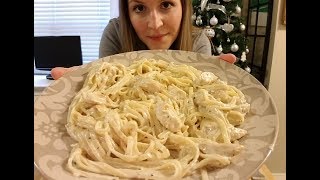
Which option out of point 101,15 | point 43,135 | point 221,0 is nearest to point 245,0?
point 221,0

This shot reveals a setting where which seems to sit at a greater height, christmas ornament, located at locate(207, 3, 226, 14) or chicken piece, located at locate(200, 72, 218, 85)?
christmas ornament, located at locate(207, 3, 226, 14)

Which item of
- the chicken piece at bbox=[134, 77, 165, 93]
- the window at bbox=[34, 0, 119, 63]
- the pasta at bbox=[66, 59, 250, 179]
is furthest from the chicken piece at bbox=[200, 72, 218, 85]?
the window at bbox=[34, 0, 119, 63]

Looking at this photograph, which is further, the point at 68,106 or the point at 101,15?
the point at 101,15

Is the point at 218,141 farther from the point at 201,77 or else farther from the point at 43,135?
the point at 43,135

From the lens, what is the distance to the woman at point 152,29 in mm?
1517

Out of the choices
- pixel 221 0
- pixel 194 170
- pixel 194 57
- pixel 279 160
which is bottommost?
pixel 279 160

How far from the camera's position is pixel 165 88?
122 centimetres

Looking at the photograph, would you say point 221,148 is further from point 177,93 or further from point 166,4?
point 166,4

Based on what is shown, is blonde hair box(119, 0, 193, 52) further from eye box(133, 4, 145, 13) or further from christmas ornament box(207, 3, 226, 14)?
christmas ornament box(207, 3, 226, 14)

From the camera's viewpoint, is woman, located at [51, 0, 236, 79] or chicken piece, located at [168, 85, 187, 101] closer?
chicken piece, located at [168, 85, 187, 101]

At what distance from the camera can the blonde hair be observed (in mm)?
1722

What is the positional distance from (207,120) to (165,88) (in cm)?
25

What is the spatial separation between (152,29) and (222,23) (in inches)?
81.9

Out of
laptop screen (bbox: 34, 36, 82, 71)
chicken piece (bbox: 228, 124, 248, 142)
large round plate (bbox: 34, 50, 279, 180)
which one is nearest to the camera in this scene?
large round plate (bbox: 34, 50, 279, 180)
